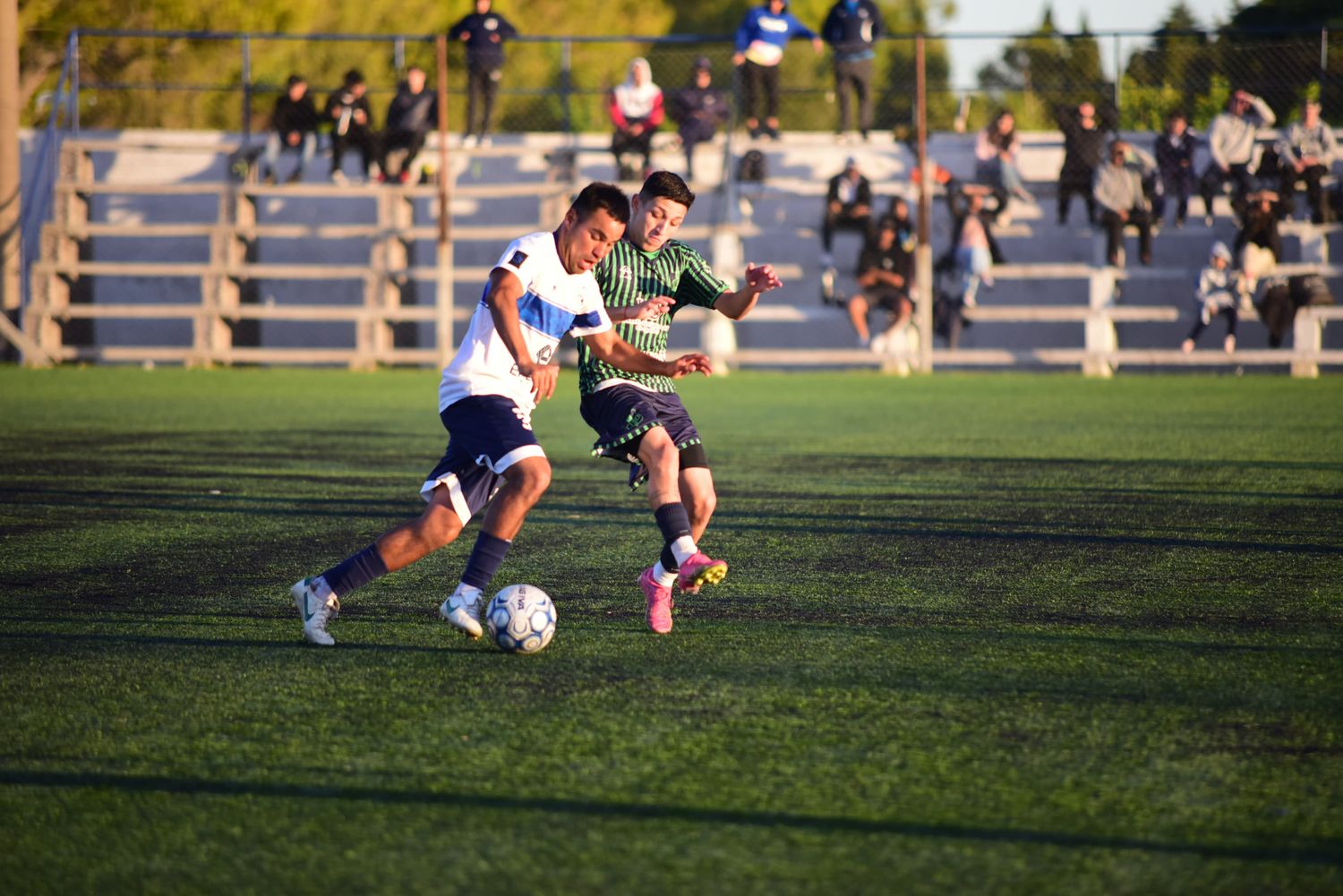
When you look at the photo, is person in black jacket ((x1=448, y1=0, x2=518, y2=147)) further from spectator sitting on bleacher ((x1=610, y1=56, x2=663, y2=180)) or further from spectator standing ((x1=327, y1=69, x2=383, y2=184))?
spectator sitting on bleacher ((x1=610, y1=56, x2=663, y2=180))

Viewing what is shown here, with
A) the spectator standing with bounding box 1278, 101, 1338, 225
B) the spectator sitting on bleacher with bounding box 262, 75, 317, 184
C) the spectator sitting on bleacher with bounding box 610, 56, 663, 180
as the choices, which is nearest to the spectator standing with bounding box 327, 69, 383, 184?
the spectator sitting on bleacher with bounding box 262, 75, 317, 184

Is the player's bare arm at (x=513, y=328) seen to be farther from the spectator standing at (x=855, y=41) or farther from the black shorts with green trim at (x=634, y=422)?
the spectator standing at (x=855, y=41)

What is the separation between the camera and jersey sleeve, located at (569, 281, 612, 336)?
5414 millimetres

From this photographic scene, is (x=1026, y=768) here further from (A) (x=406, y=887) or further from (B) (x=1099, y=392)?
(B) (x=1099, y=392)

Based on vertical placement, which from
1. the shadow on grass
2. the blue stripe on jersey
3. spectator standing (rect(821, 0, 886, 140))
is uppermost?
spectator standing (rect(821, 0, 886, 140))

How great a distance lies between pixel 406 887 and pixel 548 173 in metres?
21.3

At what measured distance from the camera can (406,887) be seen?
2.94 m

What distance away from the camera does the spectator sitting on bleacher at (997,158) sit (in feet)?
71.7

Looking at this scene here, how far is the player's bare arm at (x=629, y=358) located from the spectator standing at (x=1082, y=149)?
1674 centimetres

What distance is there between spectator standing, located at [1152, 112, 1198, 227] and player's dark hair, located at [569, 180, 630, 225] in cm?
1717

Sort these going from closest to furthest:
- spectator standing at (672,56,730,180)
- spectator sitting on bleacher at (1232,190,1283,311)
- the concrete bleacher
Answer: spectator sitting on bleacher at (1232,190,1283,311), the concrete bleacher, spectator standing at (672,56,730,180)

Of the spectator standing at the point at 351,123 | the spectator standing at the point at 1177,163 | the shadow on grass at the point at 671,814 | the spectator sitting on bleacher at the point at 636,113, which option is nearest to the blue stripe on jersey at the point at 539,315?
the shadow on grass at the point at 671,814

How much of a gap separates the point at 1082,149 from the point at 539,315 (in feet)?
57.2

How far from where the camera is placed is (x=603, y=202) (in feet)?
16.9
